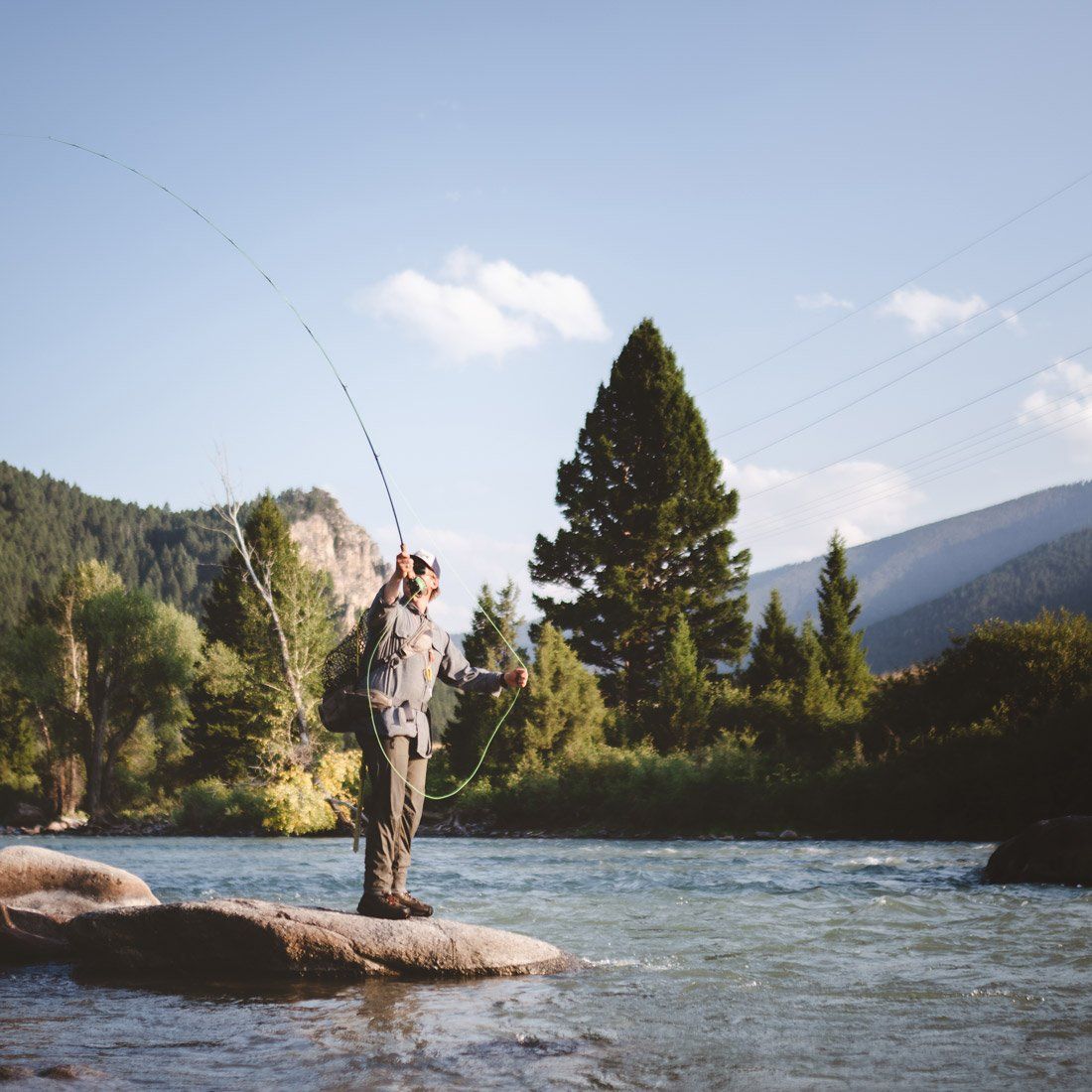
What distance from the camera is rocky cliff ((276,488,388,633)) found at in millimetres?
183625

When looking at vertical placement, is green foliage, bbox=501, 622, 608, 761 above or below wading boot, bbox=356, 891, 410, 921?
above

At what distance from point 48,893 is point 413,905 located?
2.88 m

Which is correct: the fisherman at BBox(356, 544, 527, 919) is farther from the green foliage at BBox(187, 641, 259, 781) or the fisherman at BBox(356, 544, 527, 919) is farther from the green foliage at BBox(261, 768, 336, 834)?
the green foliage at BBox(187, 641, 259, 781)

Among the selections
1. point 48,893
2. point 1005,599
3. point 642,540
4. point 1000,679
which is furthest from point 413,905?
point 1005,599

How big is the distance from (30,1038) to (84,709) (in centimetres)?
5018

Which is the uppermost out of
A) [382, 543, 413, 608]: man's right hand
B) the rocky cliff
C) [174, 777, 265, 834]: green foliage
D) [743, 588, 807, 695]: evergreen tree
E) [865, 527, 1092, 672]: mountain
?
the rocky cliff

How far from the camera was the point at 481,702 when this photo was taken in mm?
43656

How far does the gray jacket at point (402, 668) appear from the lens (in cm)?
652

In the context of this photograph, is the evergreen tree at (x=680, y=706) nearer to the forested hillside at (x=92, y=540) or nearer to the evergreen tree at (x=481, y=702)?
the evergreen tree at (x=481, y=702)

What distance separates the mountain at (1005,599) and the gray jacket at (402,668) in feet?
536

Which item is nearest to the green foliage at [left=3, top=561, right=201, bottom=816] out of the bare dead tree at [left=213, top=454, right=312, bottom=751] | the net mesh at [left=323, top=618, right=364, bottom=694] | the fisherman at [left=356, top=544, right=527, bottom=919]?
the bare dead tree at [left=213, top=454, right=312, bottom=751]

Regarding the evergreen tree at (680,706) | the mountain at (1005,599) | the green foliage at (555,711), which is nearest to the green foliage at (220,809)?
the green foliage at (555,711)

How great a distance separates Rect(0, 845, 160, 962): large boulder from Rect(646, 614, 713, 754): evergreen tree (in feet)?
101

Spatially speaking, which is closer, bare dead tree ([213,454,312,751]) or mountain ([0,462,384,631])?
bare dead tree ([213,454,312,751])
